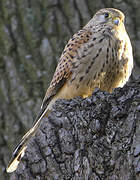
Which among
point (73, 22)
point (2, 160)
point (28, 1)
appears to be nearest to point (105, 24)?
point (73, 22)

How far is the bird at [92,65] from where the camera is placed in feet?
15.3

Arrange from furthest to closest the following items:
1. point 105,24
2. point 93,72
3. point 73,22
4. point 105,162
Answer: point 73,22 < point 105,24 < point 93,72 < point 105,162

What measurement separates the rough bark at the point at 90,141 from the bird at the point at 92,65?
113 cm

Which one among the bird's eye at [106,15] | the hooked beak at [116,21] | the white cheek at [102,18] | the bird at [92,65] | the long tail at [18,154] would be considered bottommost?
the long tail at [18,154]

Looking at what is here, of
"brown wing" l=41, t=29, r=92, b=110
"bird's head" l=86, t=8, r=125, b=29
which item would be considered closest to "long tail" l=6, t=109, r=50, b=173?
"brown wing" l=41, t=29, r=92, b=110

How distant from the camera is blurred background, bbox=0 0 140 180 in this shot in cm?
559

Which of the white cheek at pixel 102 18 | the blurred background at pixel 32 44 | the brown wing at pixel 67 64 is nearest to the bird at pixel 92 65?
the brown wing at pixel 67 64

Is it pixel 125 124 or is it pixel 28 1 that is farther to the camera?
pixel 28 1

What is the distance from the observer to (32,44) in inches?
229

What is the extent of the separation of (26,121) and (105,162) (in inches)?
95.1

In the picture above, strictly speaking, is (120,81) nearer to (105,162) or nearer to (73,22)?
(73,22)

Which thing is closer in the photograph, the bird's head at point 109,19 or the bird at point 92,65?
the bird at point 92,65

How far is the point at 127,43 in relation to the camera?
4848 millimetres

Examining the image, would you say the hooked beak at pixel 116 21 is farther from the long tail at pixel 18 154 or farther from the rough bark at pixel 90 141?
the rough bark at pixel 90 141
